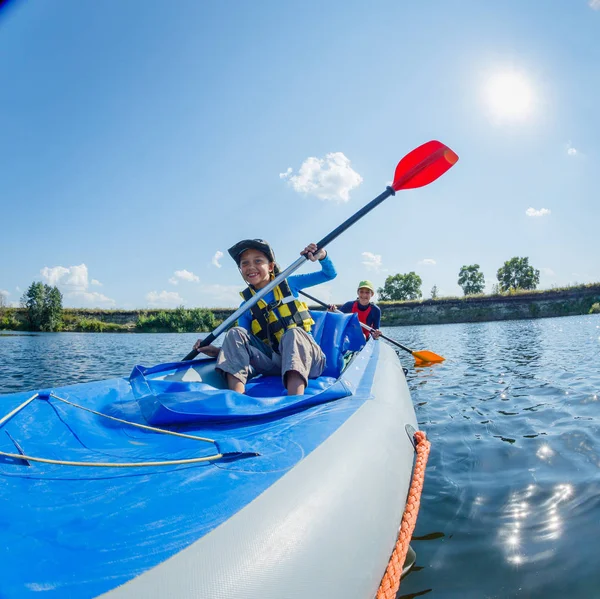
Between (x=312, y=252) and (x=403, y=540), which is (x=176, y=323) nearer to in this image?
(x=312, y=252)

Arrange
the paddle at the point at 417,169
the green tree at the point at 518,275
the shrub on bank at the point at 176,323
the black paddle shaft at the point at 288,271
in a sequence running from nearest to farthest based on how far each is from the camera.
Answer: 1. the black paddle shaft at the point at 288,271
2. the paddle at the point at 417,169
3. the shrub on bank at the point at 176,323
4. the green tree at the point at 518,275

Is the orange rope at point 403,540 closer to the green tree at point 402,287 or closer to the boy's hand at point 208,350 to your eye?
the boy's hand at point 208,350

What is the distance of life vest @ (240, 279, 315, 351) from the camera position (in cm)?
313

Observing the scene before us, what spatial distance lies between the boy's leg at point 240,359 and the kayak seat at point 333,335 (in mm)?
559

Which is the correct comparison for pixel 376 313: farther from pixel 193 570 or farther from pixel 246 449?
pixel 193 570

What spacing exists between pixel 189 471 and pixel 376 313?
228 inches

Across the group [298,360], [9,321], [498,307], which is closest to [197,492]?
[298,360]

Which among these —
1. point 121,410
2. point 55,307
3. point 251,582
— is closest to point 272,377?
point 121,410

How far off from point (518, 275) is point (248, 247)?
5991 cm

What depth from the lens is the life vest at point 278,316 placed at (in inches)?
123

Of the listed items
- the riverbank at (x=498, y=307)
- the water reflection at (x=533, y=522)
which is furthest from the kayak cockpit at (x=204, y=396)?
the riverbank at (x=498, y=307)

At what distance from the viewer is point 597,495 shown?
1933 mm

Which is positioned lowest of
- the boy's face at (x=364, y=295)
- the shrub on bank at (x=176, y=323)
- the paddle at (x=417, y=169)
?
the shrub on bank at (x=176, y=323)

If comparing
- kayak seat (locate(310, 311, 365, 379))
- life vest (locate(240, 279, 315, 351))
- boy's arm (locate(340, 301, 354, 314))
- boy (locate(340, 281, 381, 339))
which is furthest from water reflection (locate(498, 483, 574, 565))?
boy's arm (locate(340, 301, 354, 314))
